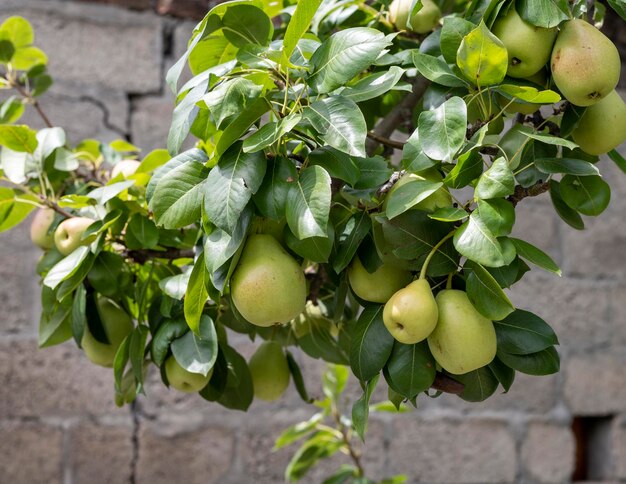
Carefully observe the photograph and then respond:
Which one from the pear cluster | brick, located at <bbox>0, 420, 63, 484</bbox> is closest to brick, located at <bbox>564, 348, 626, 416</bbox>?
brick, located at <bbox>0, 420, 63, 484</bbox>

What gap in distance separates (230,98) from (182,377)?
306 mm

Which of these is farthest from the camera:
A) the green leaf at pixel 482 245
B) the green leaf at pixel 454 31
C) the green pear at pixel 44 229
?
the green pear at pixel 44 229

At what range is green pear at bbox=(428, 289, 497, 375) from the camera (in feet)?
2.03

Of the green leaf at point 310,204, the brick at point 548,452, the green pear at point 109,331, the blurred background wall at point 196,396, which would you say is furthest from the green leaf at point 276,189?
the brick at point 548,452

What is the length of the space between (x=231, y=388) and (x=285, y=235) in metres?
0.31

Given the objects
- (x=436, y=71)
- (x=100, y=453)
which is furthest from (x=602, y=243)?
(x=436, y=71)

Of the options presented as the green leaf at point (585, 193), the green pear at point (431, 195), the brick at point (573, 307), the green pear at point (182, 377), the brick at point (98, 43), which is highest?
the green pear at point (431, 195)

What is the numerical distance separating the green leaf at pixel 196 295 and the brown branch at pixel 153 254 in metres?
0.21

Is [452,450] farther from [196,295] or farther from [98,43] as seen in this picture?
[196,295]

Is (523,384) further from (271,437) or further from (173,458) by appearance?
(173,458)

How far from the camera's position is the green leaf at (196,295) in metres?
0.68

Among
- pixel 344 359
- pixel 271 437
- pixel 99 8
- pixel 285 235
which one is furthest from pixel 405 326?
pixel 99 8

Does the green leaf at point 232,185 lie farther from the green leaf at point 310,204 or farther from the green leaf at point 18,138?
the green leaf at point 18,138

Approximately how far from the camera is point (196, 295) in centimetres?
69
